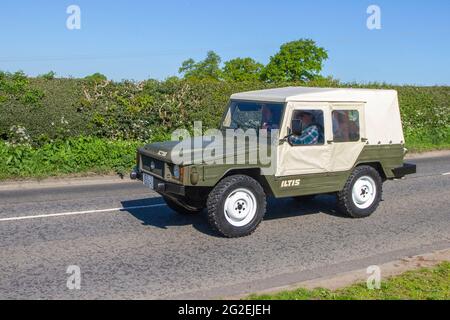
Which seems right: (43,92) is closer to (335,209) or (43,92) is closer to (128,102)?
(128,102)

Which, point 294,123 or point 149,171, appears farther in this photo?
point 149,171

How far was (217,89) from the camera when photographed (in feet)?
55.3

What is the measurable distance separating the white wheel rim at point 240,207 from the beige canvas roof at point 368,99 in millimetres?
1621

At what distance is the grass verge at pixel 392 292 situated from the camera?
5.00m

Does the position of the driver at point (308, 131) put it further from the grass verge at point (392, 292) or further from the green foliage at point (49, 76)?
the green foliage at point (49, 76)

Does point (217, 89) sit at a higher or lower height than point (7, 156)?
higher

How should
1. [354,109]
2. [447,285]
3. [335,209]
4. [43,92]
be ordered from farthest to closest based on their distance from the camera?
[43,92]
[335,209]
[354,109]
[447,285]

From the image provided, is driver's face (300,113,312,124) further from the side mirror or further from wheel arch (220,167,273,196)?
wheel arch (220,167,273,196)

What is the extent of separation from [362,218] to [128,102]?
899 cm

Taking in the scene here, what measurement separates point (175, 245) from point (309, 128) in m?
2.80

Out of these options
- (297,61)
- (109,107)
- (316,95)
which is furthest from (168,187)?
(297,61)

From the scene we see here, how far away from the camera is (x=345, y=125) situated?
27.0 ft

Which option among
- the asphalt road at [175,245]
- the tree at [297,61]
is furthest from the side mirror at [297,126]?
the tree at [297,61]
